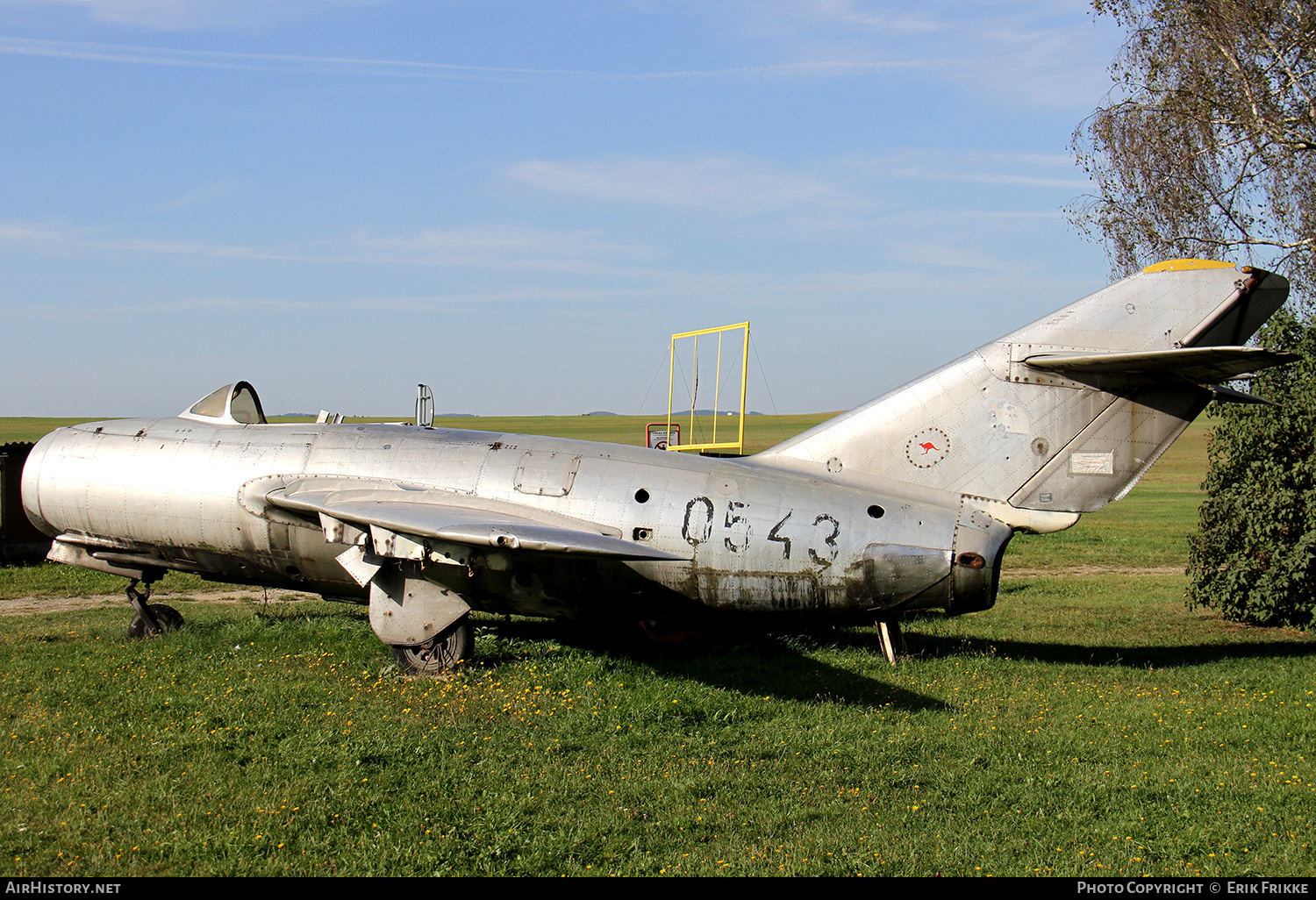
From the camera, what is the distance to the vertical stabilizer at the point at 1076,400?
10898 millimetres

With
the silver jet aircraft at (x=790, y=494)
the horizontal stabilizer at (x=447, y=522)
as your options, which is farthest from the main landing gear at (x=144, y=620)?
the horizontal stabilizer at (x=447, y=522)

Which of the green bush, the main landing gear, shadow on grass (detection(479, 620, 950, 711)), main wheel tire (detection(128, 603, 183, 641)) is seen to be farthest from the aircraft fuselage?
the green bush

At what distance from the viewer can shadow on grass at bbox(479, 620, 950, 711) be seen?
10.7 m

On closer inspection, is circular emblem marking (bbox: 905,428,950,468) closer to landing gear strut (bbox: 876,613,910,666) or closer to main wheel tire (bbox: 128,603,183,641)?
landing gear strut (bbox: 876,613,910,666)

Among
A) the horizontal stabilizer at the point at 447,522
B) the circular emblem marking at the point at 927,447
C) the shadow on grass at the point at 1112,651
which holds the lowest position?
the shadow on grass at the point at 1112,651

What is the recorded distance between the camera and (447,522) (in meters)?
9.94

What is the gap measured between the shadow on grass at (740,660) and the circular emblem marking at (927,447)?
8.99 feet

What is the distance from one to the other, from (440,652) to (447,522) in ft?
7.12

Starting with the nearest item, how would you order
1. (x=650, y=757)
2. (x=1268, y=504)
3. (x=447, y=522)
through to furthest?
1. (x=650, y=757)
2. (x=447, y=522)
3. (x=1268, y=504)

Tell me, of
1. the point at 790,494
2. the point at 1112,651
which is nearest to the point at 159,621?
the point at 790,494

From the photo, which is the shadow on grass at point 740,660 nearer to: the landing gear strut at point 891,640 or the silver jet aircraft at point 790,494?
the landing gear strut at point 891,640

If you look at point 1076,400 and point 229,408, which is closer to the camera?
point 1076,400

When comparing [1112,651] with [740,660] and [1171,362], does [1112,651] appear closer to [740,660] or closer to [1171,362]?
[1171,362]

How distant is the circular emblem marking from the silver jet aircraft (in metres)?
0.02
